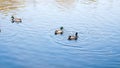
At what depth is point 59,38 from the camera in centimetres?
3650

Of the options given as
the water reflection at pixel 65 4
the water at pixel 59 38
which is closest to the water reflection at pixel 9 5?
the water at pixel 59 38

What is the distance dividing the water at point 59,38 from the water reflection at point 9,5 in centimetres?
20

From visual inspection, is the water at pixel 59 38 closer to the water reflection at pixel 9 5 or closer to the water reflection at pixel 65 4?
the water reflection at pixel 9 5

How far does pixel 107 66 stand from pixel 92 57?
2.64 meters

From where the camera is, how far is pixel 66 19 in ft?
158

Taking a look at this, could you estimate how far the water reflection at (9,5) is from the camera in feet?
184

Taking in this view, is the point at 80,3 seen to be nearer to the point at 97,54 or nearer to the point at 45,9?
the point at 45,9

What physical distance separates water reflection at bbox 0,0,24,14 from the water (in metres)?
0.20

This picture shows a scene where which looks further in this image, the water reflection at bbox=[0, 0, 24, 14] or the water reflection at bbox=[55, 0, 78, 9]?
the water reflection at bbox=[55, 0, 78, 9]

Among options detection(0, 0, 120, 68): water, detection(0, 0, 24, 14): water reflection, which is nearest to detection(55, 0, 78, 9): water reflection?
detection(0, 0, 120, 68): water

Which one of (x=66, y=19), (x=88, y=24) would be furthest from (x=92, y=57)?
(x=66, y=19)

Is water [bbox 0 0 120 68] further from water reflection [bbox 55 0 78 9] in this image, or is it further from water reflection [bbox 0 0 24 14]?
water reflection [bbox 55 0 78 9]

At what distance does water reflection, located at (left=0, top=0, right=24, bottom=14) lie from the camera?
2205 inches

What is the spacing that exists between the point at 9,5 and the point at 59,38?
27.8m
